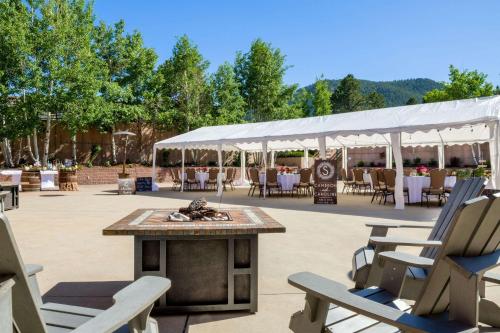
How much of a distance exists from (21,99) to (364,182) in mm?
13583

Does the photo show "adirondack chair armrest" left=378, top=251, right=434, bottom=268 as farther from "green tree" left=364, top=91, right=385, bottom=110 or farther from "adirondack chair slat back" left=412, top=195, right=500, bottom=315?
"green tree" left=364, top=91, right=385, bottom=110

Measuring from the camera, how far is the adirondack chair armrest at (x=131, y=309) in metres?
1.17

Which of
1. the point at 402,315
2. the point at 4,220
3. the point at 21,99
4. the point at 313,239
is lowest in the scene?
the point at 313,239

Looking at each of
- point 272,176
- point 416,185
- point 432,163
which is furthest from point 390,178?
point 432,163

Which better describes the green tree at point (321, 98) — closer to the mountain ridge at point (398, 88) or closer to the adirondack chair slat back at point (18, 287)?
the adirondack chair slat back at point (18, 287)

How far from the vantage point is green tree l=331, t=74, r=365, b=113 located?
6197 cm

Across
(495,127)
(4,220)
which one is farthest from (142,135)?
(4,220)

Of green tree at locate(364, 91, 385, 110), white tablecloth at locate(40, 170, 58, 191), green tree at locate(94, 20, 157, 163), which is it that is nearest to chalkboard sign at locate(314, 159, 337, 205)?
white tablecloth at locate(40, 170, 58, 191)

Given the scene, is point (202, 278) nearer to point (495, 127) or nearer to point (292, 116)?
point (495, 127)

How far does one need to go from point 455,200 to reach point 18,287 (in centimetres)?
290

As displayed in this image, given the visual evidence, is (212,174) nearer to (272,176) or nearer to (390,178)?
(272,176)

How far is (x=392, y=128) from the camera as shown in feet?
31.3

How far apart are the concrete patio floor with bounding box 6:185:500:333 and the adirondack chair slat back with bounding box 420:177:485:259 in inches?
29.5

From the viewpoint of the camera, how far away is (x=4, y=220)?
1.11 m
